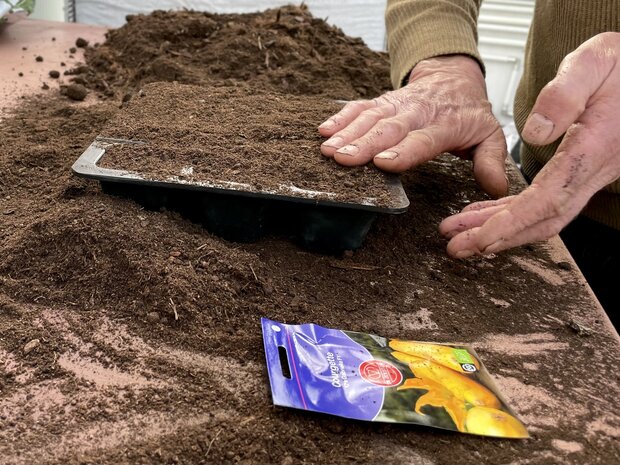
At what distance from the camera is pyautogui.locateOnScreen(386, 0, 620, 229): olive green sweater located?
1.20m

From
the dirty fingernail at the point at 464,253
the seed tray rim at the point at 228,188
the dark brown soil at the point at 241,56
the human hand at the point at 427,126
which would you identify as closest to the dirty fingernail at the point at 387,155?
the human hand at the point at 427,126

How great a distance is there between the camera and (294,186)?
959 millimetres

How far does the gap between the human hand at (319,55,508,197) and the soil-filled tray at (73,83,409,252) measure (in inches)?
1.5

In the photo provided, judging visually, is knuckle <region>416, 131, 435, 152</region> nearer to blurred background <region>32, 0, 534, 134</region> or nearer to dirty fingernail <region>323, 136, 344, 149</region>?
dirty fingernail <region>323, 136, 344, 149</region>

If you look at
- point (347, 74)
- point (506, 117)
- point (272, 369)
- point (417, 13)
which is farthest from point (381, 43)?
point (272, 369)

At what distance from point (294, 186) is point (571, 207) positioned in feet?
1.49

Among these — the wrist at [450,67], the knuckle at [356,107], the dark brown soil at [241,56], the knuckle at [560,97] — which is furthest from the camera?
the dark brown soil at [241,56]

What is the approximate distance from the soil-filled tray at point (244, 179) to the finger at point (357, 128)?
0.03m

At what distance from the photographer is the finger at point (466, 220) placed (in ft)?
3.46

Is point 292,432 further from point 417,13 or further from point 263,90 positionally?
point 417,13

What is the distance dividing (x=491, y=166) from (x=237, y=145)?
540 mm

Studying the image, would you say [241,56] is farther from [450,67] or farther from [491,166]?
[491,166]

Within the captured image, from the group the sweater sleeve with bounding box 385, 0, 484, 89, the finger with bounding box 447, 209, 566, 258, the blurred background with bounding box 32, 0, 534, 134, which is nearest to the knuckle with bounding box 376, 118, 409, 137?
the finger with bounding box 447, 209, 566, 258

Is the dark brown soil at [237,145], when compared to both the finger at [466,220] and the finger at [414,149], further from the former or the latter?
the finger at [466,220]
